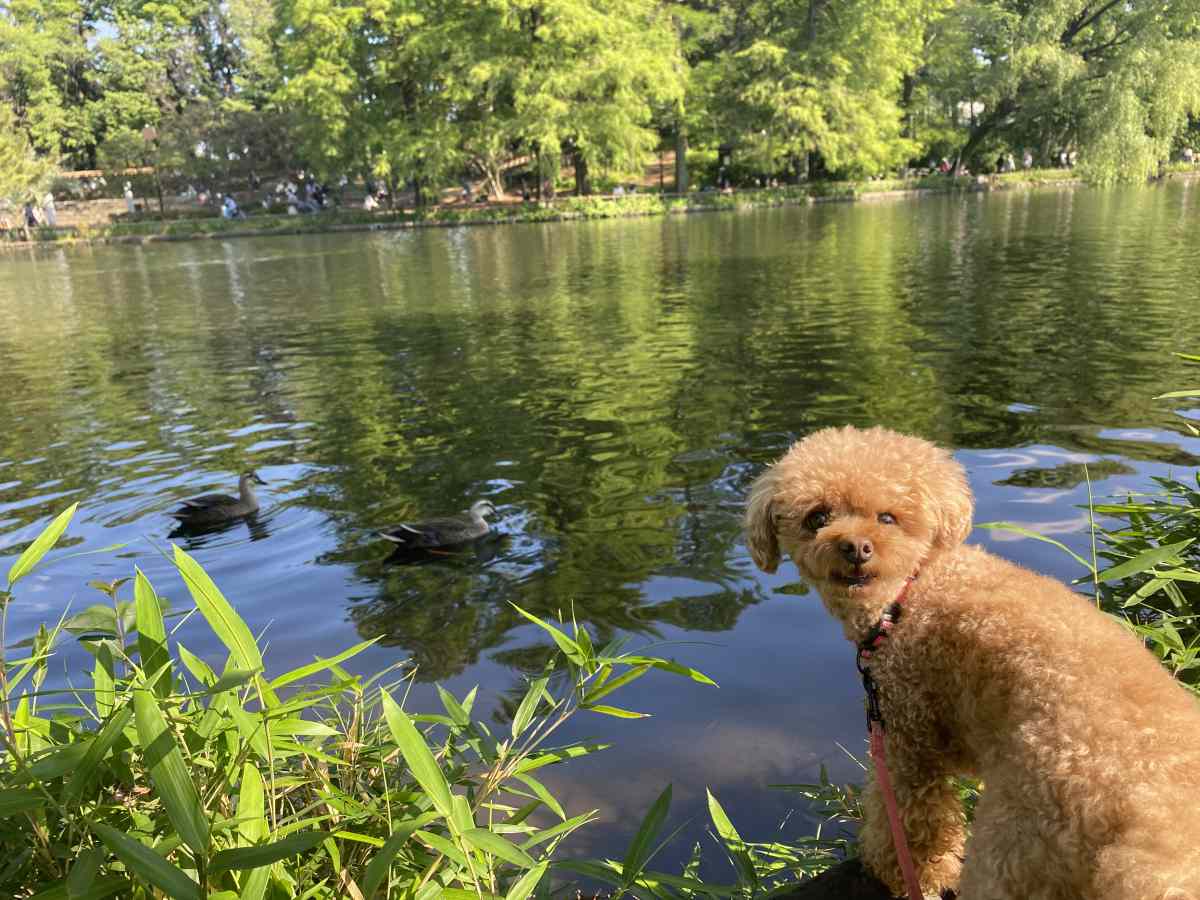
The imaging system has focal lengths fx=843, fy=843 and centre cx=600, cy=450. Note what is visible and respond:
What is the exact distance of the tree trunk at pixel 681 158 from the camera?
4803cm

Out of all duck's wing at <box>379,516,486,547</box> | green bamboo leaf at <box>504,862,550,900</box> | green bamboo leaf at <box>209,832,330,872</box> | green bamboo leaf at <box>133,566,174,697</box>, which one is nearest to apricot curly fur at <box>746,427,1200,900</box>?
green bamboo leaf at <box>504,862,550,900</box>

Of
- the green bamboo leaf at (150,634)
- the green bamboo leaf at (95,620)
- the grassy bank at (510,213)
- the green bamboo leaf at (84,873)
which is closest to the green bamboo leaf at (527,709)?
the green bamboo leaf at (150,634)

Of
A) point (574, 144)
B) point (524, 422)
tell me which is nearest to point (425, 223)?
point (574, 144)


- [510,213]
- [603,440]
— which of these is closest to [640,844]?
[603,440]

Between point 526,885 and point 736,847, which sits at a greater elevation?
point 526,885

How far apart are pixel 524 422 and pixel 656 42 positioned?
41.5 meters

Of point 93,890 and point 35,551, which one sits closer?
point 93,890

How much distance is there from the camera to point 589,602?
5.48m

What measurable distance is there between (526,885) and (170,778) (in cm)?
84

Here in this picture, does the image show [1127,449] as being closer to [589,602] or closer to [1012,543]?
[1012,543]

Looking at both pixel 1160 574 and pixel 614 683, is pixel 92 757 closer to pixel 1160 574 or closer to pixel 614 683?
pixel 614 683

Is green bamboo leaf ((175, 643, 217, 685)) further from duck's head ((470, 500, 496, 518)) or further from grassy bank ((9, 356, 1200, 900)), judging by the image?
duck's head ((470, 500, 496, 518))

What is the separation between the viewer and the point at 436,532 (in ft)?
20.3

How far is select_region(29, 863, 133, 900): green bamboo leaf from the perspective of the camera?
1647 mm
